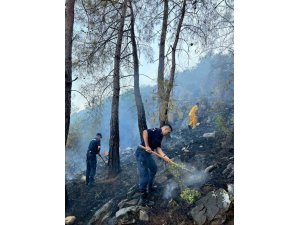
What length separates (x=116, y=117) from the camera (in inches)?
168

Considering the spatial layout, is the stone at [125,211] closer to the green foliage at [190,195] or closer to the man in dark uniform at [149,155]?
the man in dark uniform at [149,155]

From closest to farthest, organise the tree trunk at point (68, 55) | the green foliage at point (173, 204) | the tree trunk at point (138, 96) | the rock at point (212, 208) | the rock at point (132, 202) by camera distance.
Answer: the rock at point (212, 208), the green foliage at point (173, 204), the rock at point (132, 202), the tree trunk at point (138, 96), the tree trunk at point (68, 55)

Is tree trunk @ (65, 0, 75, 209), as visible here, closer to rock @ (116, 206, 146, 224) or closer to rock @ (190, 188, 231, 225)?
rock @ (116, 206, 146, 224)

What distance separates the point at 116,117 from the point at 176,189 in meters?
0.82

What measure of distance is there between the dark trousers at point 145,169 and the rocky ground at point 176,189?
0.05 m

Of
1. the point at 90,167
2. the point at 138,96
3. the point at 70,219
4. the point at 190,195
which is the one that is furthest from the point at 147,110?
the point at 70,219

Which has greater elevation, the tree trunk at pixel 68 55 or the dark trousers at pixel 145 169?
the tree trunk at pixel 68 55

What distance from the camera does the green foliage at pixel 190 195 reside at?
3926mm

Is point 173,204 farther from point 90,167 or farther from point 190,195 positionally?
point 90,167

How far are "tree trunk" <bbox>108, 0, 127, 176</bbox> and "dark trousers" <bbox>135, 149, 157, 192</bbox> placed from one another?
0.21m

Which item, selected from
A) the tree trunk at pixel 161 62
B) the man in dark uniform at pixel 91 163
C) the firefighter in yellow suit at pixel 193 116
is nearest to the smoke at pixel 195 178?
the firefighter in yellow suit at pixel 193 116
